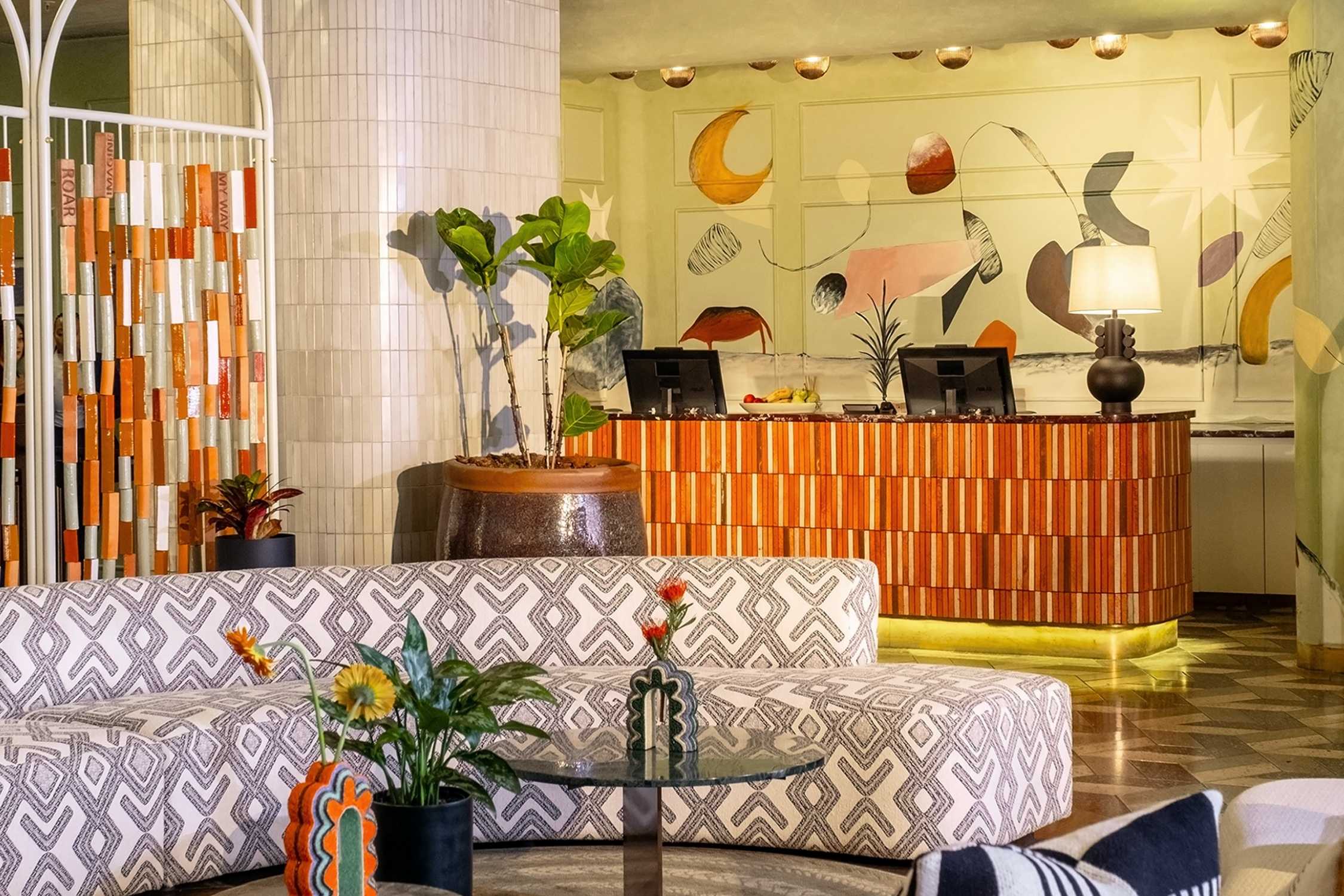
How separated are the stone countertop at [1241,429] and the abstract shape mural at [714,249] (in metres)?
2.73

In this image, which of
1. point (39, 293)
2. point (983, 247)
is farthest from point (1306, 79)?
point (39, 293)

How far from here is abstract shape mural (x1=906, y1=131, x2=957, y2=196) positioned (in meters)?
8.68

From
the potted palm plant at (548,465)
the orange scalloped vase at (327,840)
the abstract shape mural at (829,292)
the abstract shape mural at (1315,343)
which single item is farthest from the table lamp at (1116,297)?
the orange scalloped vase at (327,840)

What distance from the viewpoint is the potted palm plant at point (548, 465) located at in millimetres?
5293

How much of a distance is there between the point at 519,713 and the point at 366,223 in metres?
2.40

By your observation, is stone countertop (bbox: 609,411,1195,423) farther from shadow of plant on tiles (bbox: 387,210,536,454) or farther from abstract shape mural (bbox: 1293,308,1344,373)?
shadow of plant on tiles (bbox: 387,210,536,454)

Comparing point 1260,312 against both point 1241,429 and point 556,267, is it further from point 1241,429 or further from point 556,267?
point 556,267

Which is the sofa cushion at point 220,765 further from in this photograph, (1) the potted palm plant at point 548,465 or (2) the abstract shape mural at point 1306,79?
(2) the abstract shape mural at point 1306,79

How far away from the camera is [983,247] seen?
8.66 metres

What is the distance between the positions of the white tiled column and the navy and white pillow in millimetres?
4510

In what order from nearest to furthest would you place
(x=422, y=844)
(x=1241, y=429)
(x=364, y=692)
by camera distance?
(x=364, y=692) → (x=422, y=844) → (x=1241, y=429)

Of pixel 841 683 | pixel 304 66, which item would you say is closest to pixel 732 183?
pixel 304 66

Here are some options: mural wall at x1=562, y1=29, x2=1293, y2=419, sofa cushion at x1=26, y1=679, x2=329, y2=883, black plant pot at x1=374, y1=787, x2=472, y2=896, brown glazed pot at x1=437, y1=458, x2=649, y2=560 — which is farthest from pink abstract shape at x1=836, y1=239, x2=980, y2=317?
black plant pot at x1=374, y1=787, x2=472, y2=896

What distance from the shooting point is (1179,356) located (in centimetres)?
830
